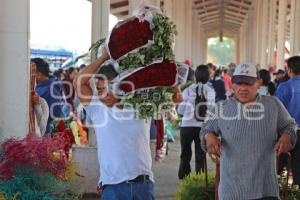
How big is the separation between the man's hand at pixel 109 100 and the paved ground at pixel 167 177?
5.12 m

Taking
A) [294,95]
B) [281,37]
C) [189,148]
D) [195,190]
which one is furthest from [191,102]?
[281,37]

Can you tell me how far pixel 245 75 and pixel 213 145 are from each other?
1.84 feet

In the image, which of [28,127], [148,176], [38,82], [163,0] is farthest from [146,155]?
[163,0]

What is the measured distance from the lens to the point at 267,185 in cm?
423

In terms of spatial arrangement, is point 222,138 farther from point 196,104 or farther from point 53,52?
point 53,52

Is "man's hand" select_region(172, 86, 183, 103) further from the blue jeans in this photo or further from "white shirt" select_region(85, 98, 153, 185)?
the blue jeans

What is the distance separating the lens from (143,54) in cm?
393

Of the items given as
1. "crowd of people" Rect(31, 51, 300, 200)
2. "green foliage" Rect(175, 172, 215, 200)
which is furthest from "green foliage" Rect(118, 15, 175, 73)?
"green foliage" Rect(175, 172, 215, 200)

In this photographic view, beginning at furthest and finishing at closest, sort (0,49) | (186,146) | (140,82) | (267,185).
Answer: (186,146)
(0,49)
(267,185)
(140,82)

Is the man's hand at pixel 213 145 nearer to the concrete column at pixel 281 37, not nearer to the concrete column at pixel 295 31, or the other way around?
the concrete column at pixel 295 31

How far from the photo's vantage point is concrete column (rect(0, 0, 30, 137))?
215 inches

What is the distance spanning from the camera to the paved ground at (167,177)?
9458 mm

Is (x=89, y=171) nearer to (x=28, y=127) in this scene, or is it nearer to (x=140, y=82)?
(x=28, y=127)

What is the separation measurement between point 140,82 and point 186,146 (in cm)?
621
